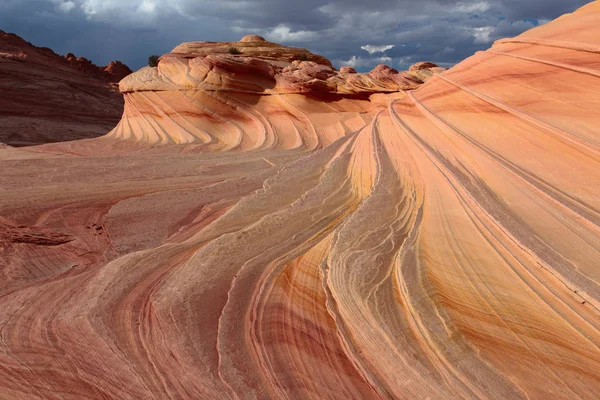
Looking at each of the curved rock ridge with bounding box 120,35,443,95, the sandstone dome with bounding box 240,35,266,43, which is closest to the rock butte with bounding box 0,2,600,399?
the curved rock ridge with bounding box 120,35,443,95

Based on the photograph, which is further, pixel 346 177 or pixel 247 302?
pixel 346 177

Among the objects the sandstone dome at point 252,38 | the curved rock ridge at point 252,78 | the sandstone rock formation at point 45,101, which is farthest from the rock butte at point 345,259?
the sandstone dome at point 252,38

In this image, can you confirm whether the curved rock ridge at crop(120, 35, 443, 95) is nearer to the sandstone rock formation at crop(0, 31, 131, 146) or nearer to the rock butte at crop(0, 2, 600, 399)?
the rock butte at crop(0, 2, 600, 399)

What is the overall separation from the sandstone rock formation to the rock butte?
934 centimetres

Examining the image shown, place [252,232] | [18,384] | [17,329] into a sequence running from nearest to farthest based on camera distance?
[18,384] < [17,329] < [252,232]

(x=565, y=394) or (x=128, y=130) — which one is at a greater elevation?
(x=128, y=130)

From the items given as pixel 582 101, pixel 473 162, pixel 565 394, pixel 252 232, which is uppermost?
pixel 582 101

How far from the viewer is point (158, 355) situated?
2043 mm

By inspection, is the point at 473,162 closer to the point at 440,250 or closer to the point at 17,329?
the point at 440,250

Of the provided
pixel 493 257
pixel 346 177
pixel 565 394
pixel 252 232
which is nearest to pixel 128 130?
pixel 346 177

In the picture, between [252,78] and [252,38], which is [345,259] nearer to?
[252,78]

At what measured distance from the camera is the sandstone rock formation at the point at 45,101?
13.4 m

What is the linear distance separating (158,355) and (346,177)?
315cm

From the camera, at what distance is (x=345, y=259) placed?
2.86 metres
